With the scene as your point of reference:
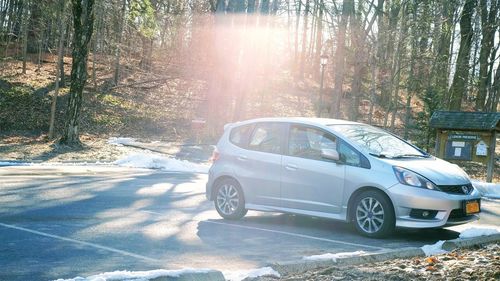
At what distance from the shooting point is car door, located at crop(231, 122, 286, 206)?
32.9 feet

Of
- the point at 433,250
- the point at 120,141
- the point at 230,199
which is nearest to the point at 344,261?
the point at 433,250

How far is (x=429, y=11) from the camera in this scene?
31.2m

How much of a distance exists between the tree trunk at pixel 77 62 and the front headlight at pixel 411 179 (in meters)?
16.9

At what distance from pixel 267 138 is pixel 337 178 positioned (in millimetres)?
1542

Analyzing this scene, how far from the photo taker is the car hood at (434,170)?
8.80 meters

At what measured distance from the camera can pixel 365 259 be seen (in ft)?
21.9

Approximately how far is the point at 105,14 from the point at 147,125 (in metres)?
7.77

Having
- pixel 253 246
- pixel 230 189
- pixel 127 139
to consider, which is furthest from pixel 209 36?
pixel 253 246

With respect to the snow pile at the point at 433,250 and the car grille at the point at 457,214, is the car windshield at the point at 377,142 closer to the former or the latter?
the car grille at the point at 457,214

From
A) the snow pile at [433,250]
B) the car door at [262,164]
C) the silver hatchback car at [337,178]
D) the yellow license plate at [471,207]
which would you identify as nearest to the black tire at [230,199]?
the silver hatchback car at [337,178]

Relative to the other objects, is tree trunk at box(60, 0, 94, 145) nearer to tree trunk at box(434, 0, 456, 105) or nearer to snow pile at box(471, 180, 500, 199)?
snow pile at box(471, 180, 500, 199)

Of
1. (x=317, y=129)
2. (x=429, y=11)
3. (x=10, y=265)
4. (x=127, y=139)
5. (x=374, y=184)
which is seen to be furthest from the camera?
(x=429, y=11)

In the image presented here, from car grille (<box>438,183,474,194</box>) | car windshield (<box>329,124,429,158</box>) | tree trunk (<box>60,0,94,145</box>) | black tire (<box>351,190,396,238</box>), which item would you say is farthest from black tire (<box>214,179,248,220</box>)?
tree trunk (<box>60,0,94,145</box>)

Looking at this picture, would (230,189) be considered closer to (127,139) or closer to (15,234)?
(15,234)
